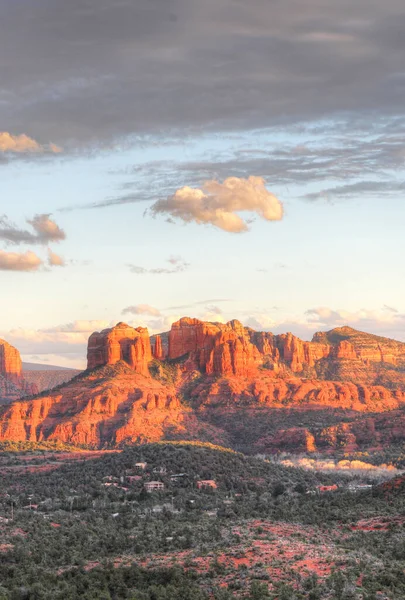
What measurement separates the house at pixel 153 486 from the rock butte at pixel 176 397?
156 feet

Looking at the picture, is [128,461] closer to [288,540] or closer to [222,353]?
[288,540]

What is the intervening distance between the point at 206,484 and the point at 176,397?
236ft

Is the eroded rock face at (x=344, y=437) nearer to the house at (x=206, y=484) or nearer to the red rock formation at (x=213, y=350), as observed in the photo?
the red rock formation at (x=213, y=350)

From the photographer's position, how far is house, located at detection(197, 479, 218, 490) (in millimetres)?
101688

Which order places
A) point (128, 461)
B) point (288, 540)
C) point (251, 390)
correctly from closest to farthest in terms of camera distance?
point (288, 540)
point (128, 461)
point (251, 390)

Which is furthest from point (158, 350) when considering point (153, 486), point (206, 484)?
point (153, 486)

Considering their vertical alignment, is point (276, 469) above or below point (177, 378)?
below

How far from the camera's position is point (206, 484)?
4063 inches

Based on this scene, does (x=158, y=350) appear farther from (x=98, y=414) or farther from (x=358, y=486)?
(x=358, y=486)

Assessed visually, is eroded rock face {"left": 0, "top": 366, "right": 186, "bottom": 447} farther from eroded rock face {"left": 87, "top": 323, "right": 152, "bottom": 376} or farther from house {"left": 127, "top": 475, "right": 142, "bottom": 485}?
house {"left": 127, "top": 475, "right": 142, "bottom": 485}

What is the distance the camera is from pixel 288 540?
6075 cm

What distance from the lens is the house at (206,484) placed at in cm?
10169

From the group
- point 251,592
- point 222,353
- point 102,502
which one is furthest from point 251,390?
point 251,592

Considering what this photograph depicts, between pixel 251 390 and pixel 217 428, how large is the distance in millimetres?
18673
